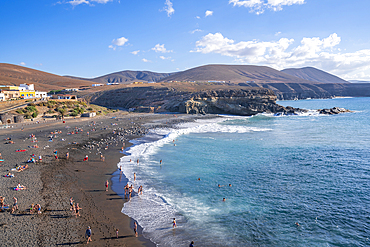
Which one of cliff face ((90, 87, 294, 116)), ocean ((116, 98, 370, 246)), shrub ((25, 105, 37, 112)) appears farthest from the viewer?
cliff face ((90, 87, 294, 116))

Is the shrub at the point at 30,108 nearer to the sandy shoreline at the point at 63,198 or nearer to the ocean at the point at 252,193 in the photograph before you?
the sandy shoreline at the point at 63,198

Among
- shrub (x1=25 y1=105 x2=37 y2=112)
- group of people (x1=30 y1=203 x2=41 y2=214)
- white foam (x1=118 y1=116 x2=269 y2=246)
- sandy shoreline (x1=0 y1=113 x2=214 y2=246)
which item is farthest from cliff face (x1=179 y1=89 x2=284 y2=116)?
group of people (x1=30 y1=203 x2=41 y2=214)

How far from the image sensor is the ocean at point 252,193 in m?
12.3

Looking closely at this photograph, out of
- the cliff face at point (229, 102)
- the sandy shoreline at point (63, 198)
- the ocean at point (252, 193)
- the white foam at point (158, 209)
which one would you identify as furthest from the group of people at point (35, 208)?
the cliff face at point (229, 102)

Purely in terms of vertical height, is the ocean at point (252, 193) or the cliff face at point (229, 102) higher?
the cliff face at point (229, 102)

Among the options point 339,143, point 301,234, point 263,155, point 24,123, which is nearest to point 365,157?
point 339,143

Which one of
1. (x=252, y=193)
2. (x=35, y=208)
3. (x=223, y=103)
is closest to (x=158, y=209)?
(x=252, y=193)

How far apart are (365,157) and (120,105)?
82920 mm

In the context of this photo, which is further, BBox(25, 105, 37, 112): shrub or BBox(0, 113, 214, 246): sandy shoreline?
BBox(25, 105, 37, 112): shrub

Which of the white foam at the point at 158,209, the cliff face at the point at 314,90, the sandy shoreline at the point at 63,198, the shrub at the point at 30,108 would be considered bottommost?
the white foam at the point at 158,209

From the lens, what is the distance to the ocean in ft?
40.4

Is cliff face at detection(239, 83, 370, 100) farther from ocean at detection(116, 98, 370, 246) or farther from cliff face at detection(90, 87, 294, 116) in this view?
ocean at detection(116, 98, 370, 246)

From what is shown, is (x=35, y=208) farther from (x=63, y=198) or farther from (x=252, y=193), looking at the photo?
(x=252, y=193)

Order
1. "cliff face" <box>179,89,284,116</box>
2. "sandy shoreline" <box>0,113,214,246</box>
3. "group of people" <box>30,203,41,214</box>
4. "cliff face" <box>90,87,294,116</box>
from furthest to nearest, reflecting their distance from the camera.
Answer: "cliff face" <box>90,87,294,116</box> → "cliff face" <box>179,89,284,116</box> → "group of people" <box>30,203,41,214</box> → "sandy shoreline" <box>0,113,214,246</box>
